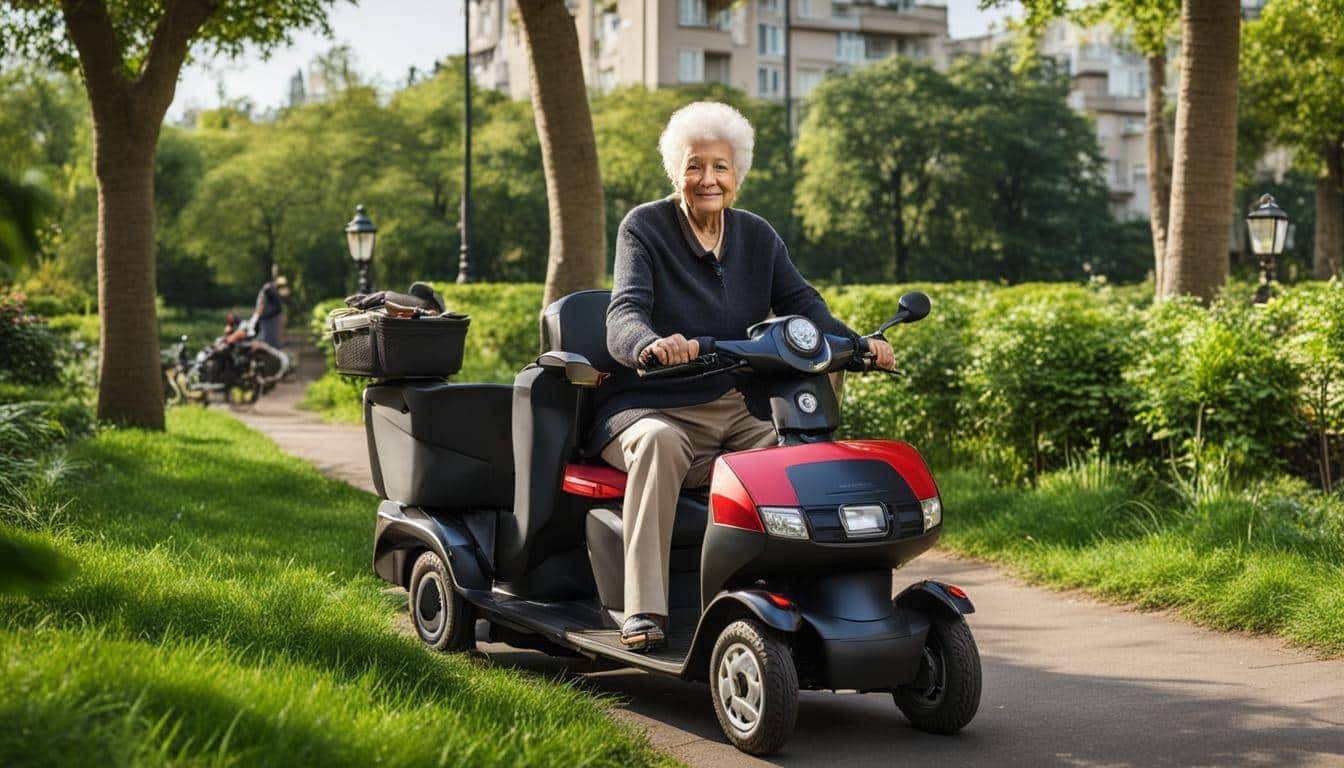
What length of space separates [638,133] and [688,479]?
4560cm

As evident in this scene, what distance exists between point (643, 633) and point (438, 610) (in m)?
1.49

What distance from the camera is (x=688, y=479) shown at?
5.25 m

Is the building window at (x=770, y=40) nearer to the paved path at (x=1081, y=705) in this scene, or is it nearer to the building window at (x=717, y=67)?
the building window at (x=717, y=67)

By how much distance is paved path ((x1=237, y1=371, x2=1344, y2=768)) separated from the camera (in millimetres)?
4789

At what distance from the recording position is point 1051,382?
9531 mm

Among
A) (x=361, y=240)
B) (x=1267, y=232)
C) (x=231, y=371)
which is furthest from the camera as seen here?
(x=231, y=371)

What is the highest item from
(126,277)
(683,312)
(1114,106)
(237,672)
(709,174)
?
(1114,106)

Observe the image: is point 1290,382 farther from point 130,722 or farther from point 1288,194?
point 1288,194

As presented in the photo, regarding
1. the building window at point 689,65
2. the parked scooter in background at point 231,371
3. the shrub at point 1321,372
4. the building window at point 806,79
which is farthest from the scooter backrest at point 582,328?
the building window at point 806,79

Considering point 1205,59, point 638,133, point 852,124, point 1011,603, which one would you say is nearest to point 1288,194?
point 852,124

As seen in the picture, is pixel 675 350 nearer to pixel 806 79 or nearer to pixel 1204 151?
pixel 1204 151

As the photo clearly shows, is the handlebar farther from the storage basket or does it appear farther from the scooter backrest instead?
the storage basket

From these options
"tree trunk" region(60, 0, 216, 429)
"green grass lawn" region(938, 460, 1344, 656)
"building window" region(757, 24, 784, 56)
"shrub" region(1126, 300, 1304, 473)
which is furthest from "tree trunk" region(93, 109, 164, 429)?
"building window" region(757, 24, 784, 56)

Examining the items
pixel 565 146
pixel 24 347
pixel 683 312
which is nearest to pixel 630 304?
pixel 683 312
